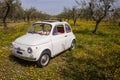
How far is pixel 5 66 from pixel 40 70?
1.73 meters

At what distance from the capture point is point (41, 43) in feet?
24.1

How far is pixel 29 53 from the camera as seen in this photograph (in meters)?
7.07

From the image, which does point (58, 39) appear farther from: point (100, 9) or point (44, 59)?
point (100, 9)

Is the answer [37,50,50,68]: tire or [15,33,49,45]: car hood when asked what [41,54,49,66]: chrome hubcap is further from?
[15,33,49,45]: car hood

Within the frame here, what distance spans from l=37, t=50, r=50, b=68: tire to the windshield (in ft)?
4.07

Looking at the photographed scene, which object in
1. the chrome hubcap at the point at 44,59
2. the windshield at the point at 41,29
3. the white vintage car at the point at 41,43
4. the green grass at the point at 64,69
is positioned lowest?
the green grass at the point at 64,69

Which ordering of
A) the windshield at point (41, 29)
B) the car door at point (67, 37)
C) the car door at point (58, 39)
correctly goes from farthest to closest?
the car door at point (67, 37), the windshield at point (41, 29), the car door at point (58, 39)

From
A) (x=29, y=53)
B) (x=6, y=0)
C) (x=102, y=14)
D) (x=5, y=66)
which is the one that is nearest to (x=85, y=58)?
(x=29, y=53)

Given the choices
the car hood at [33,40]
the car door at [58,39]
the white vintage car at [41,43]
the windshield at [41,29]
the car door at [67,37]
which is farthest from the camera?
the car door at [67,37]

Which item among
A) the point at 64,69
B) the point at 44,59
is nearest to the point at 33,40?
the point at 44,59

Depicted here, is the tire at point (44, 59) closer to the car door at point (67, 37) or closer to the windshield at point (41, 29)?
the windshield at point (41, 29)

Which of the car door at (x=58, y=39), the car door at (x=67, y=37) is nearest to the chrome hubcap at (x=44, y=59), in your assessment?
the car door at (x=58, y=39)

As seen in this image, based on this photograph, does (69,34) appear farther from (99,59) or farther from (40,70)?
(40,70)

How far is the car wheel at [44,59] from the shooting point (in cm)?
742
